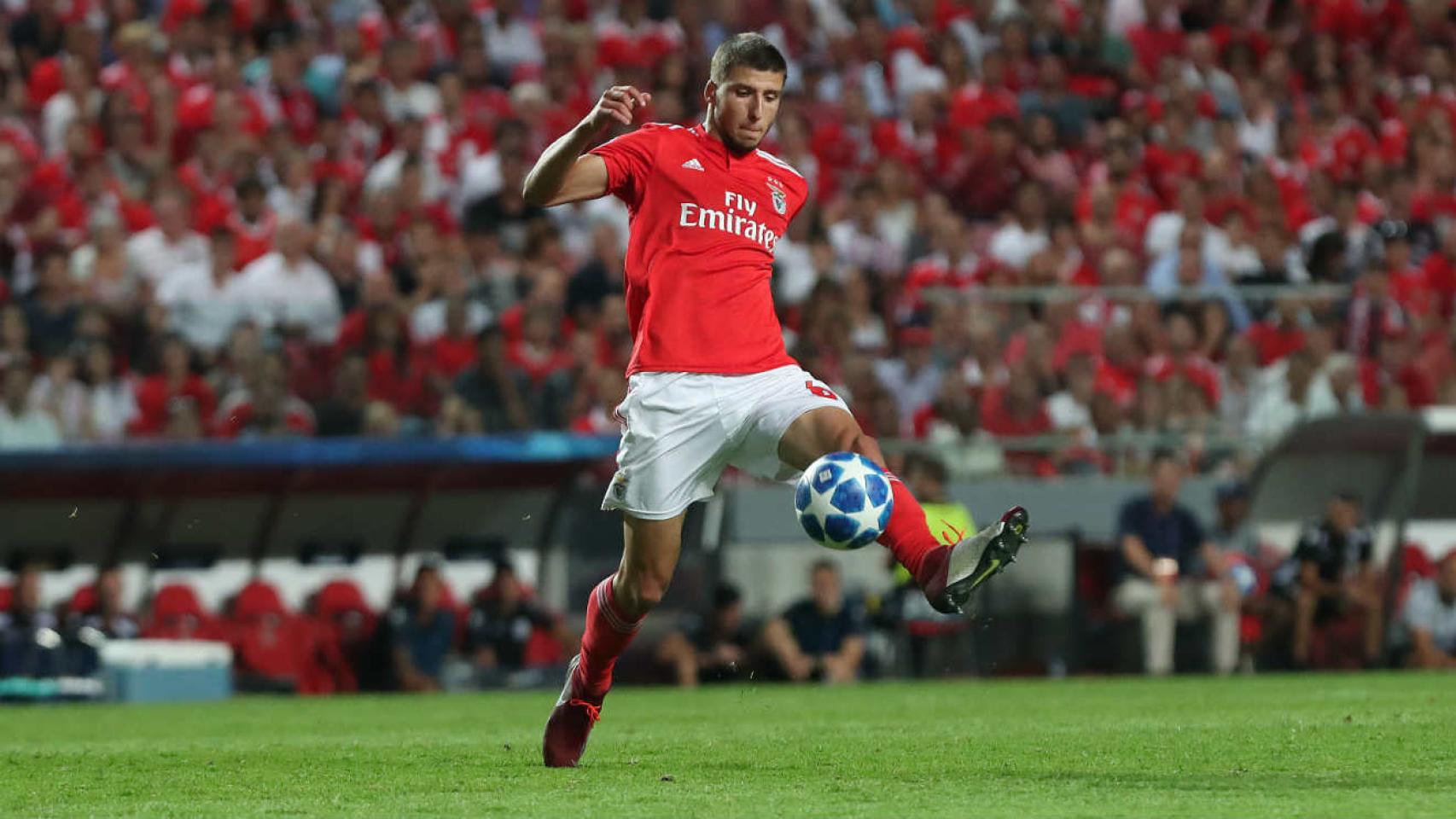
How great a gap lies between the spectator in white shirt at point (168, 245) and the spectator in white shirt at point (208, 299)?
24 cm

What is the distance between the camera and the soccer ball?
6520 millimetres

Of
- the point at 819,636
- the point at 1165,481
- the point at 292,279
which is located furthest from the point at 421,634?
the point at 1165,481

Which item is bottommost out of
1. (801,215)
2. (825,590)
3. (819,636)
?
(819,636)

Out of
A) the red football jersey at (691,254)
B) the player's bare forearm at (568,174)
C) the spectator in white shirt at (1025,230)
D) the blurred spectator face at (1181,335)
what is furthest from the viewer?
the spectator in white shirt at (1025,230)

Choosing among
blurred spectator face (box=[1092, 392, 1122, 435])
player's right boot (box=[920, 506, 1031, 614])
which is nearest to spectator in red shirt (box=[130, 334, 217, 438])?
blurred spectator face (box=[1092, 392, 1122, 435])

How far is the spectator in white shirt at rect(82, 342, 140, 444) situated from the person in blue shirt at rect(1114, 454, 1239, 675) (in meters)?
6.44

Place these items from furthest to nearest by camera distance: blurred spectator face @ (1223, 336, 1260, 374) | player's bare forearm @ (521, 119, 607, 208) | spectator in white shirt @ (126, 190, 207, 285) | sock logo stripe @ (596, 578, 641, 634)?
spectator in white shirt @ (126, 190, 207, 285)
blurred spectator face @ (1223, 336, 1260, 374)
sock logo stripe @ (596, 578, 641, 634)
player's bare forearm @ (521, 119, 607, 208)

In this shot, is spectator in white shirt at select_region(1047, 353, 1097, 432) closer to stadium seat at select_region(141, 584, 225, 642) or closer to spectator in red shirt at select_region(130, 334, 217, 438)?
spectator in red shirt at select_region(130, 334, 217, 438)

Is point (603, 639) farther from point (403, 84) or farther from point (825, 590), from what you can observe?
point (403, 84)

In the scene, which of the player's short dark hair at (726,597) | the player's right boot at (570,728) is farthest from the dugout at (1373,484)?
the player's right boot at (570,728)

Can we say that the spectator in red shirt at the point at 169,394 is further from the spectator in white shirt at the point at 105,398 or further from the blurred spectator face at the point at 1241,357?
the blurred spectator face at the point at 1241,357

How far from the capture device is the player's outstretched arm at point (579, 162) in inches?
258

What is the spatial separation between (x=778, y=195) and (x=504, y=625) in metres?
7.98

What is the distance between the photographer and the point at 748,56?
22.7 ft
